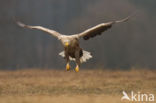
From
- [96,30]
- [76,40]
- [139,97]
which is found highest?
[96,30]

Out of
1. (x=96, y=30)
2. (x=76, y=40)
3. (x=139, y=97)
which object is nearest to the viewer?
(x=139, y=97)

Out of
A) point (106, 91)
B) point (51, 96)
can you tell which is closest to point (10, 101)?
point (51, 96)

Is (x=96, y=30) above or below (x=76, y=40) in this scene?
above

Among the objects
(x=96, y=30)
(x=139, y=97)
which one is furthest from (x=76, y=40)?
(x=139, y=97)

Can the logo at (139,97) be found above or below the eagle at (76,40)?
below

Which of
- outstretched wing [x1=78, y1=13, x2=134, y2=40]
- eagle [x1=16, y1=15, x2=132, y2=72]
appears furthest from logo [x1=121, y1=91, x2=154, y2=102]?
outstretched wing [x1=78, y1=13, x2=134, y2=40]

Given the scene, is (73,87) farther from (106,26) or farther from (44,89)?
(106,26)

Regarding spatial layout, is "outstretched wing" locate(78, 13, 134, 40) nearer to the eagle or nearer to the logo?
the eagle

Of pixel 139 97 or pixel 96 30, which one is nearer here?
pixel 139 97

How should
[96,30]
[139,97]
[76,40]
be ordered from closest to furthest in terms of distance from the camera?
[139,97] → [76,40] → [96,30]

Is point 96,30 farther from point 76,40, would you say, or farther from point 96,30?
point 76,40

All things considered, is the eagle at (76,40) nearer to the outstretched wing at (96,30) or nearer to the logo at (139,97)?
the outstretched wing at (96,30)

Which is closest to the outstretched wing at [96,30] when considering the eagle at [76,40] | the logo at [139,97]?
the eagle at [76,40]

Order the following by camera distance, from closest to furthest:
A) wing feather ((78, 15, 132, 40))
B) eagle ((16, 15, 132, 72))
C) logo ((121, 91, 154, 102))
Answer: logo ((121, 91, 154, 102)) → eagle ((16, 15, 132, 72)) → wing feather ((78, 15, 132, 40))
